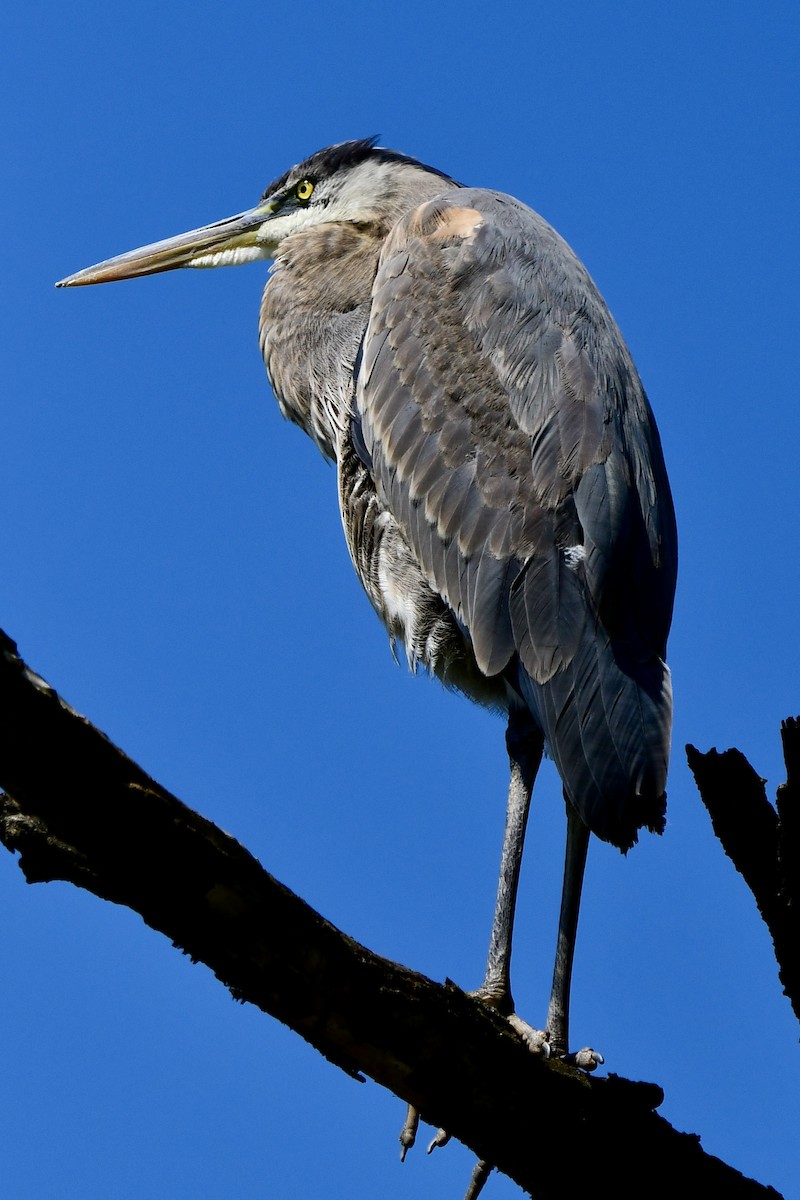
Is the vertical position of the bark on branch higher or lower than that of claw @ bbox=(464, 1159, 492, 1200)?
lower

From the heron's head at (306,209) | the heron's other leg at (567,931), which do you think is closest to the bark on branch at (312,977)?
the heron's other leg at (567,931)

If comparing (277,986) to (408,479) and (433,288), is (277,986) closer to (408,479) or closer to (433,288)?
(408,479)

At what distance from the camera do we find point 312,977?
7.22ft

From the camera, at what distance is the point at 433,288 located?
13.1 ft

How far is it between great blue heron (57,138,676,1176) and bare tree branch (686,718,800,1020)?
0.56 m

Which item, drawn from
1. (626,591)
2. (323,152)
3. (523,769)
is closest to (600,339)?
(626,591)

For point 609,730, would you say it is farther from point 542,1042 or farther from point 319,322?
point 319,322

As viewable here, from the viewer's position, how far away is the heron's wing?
3.34 meters

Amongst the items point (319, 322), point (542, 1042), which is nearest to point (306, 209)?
point (319, 322)

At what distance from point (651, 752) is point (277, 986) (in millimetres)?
1222

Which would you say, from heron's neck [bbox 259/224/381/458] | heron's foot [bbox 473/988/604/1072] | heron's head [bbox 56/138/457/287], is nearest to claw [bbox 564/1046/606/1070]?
heron's foot [bbox 473/988/604/1072]

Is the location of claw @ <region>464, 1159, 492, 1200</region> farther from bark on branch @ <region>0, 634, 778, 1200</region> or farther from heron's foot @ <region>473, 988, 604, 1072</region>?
bark on branch @ <region>0, 634, 778, 1200</region>

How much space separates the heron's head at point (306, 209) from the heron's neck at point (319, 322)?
0.17 metres

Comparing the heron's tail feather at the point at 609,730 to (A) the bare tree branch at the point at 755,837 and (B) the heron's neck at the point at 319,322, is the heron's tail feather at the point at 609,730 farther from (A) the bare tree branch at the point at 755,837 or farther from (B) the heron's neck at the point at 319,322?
→ (B) the heron's neck at the point at 319,322
